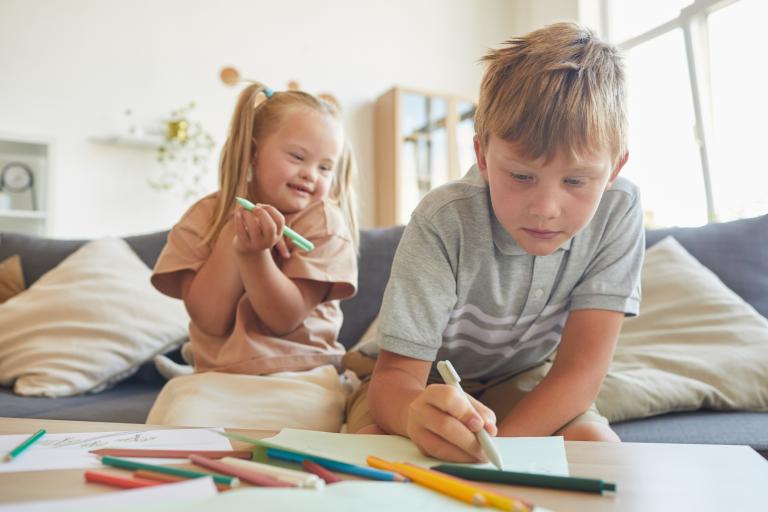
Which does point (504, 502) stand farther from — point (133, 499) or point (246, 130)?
point (246, 130)

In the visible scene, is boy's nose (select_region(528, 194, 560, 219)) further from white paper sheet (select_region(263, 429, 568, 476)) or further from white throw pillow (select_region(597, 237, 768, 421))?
white throw pillow (select_region(597, 237, 768, 421))

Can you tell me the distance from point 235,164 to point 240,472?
95cm

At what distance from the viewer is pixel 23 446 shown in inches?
22.8

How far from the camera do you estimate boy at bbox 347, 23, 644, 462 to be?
81cm

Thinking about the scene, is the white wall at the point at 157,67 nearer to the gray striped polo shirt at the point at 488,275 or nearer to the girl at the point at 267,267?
the girl at the point at 267,267

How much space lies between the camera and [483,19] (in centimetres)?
525

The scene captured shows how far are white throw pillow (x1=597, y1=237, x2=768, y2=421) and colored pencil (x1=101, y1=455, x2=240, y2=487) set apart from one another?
894 mm

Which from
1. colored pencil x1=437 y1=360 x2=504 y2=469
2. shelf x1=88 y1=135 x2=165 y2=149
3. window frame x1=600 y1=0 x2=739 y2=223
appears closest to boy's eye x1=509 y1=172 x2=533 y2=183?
colored pencil x1=437 y1=360 x2=504 y2=469

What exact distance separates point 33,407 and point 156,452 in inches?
42.3

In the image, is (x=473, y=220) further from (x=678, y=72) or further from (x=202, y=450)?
(x=678, y=72)

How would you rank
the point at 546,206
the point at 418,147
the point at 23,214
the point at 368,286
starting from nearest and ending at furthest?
the point at 546,206, the point at 368,286, the point at 23,214, the point at 418,147

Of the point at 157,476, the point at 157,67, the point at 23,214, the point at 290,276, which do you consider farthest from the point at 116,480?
the point at 157,67

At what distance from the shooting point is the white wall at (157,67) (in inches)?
154

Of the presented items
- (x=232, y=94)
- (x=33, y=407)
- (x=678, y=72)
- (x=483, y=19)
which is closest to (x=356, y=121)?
(x=232, y=94)
